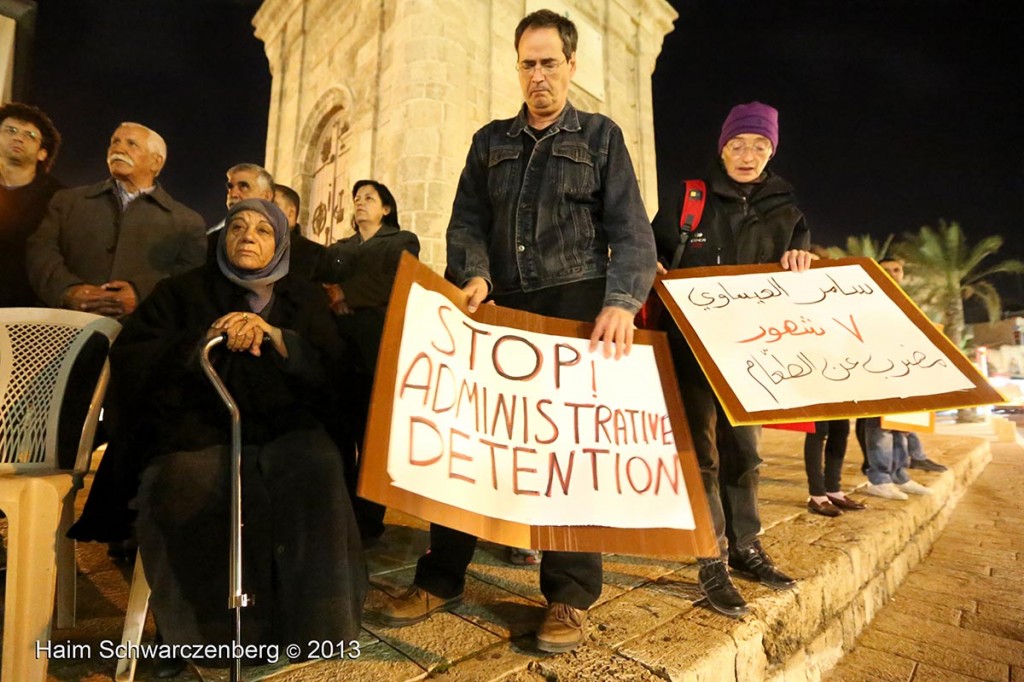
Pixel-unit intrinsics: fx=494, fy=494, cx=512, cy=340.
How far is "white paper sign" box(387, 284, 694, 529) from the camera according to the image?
1236 mm

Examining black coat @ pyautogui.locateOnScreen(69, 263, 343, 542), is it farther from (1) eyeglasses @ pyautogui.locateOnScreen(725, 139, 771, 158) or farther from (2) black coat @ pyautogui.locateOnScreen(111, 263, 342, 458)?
(1) eyeglasses @ pyautogui.locateOnScreen(725, 139, 771, 158)

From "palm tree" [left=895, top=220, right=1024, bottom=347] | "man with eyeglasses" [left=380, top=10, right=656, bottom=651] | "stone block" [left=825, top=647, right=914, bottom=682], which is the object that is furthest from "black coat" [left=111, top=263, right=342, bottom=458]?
"palm tree" [left=895, top=220, right=1024, bottom=347]

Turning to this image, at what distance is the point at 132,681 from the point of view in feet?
4.30

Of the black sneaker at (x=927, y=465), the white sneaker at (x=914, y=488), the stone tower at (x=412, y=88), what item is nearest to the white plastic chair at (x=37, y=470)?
the stone tower at (x=412, y=88)

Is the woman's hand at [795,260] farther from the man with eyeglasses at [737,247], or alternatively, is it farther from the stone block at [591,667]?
the stone block at [591,667]

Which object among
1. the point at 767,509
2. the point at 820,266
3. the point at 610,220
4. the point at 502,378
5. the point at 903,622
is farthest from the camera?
the point at 767,509

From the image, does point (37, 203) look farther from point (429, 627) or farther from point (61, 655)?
point (429, 627)

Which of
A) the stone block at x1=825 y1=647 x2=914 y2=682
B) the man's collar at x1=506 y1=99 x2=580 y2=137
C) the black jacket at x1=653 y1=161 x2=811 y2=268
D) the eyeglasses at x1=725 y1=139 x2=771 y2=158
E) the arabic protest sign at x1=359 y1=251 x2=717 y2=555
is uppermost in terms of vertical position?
the eyeglasses at x1=725 y1=139 x2=771 y2=158

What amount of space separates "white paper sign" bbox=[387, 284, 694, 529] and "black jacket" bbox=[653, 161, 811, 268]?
75cm

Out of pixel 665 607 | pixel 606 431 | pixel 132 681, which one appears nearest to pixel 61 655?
pixel 132 681

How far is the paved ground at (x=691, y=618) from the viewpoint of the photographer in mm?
1378

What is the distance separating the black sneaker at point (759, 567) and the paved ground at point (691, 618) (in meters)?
0.05

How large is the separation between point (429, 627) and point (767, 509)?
102 inches

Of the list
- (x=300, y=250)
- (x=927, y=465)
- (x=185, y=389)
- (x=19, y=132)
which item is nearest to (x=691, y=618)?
(x=185, y=389)
